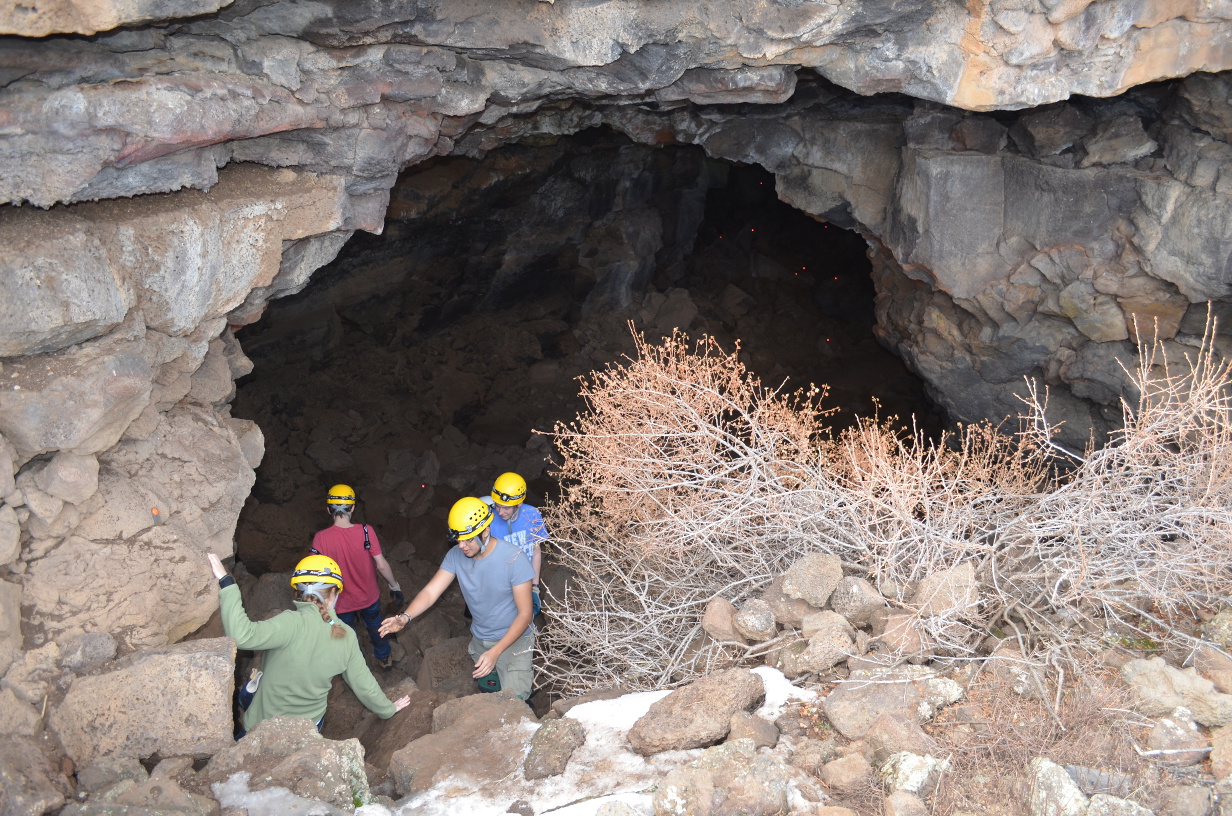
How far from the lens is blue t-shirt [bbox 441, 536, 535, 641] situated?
439 cm

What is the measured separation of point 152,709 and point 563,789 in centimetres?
168

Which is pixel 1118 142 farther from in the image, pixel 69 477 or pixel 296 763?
pixel 69 477

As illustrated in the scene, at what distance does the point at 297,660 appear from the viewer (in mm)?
3740

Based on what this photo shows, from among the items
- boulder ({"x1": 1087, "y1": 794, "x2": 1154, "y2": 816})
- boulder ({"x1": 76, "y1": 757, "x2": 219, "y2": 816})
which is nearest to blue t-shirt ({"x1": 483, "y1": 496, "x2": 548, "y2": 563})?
boulder ({"x1": 76, "y1": 757, "x2": 219, "y2": 816})

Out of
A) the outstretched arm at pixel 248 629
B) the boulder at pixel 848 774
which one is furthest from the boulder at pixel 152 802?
the boulder at pixel 848 774

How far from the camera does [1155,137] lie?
5.62m

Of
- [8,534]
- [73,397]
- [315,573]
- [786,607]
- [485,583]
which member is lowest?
[485,583]

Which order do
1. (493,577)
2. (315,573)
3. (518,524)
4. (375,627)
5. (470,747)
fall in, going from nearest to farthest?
(470,747) → (315,573) → (493,577) → (518,524) → (375,627)

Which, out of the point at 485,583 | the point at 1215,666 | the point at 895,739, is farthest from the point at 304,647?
the point at 1215,666

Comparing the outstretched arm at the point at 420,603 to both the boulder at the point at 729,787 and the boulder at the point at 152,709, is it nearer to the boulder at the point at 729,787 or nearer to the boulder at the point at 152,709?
the boulder at the point at 152,709

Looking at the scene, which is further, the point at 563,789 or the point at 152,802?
the point at 563,789

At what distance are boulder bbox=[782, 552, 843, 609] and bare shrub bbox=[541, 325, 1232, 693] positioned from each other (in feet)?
0.99

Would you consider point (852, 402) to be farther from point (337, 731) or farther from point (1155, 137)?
point (337, 731)

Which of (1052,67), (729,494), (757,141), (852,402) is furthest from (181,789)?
(852,402)
